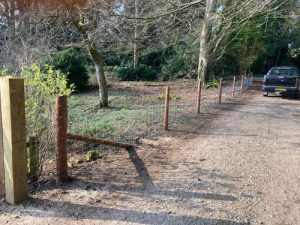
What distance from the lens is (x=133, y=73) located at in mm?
23219

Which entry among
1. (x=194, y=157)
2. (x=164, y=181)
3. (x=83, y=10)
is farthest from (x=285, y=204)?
(x=83, y=10)

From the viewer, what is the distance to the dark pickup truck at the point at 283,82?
14336 millimetres

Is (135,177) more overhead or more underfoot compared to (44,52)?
more underfoot

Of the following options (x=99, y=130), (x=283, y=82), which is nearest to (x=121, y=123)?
(x=99, y=130)

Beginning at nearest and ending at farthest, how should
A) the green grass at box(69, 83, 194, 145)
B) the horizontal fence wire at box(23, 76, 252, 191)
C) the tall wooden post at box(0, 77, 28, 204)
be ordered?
1. the tall wooden post at box(0, 77, 28, 204)
2. the horizontal fence wire at box(23, 76, 252, 191)
3. the green grass at box(69, 83, 194, 145)

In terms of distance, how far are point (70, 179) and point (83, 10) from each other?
17.3 feet

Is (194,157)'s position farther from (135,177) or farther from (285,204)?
(285,204)

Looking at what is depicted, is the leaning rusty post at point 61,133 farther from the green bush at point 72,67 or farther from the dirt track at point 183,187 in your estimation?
the green bush at point 72,67

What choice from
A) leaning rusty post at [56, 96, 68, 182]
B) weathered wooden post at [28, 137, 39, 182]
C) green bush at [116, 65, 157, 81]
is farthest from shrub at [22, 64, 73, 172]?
green bush at [116, 65, 157, 81]

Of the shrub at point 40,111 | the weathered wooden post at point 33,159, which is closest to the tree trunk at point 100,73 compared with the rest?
the shrub at point 40,111

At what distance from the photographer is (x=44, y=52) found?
10.6 meters

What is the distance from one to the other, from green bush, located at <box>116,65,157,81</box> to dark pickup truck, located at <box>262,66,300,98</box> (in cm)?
1029

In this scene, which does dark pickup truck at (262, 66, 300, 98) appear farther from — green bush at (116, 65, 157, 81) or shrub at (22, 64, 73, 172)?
shrub at (22, 64, 73, 172)

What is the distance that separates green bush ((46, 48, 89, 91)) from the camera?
17156 millimetres
